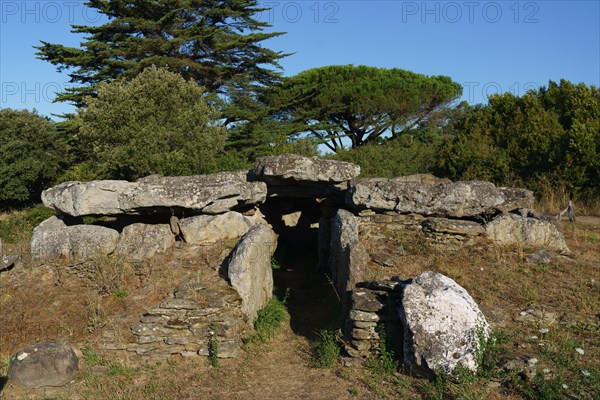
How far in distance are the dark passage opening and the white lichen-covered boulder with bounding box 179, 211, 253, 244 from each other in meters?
1.47

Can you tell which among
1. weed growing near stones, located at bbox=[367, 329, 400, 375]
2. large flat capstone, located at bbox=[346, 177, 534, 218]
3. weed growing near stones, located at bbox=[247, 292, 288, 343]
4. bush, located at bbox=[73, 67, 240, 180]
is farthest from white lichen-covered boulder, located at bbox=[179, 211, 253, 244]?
weed growing near stones, located at bbox=[367, 329, 400, 375]

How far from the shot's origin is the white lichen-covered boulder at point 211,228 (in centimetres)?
1047

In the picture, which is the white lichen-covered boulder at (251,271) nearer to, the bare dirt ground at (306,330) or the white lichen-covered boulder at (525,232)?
the bare dirt ground at (306,330)

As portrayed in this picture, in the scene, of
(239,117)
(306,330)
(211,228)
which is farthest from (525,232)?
(239,117)

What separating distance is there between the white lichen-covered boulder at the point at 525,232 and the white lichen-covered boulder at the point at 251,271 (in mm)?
4248

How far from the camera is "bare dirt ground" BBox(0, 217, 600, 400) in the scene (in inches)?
251

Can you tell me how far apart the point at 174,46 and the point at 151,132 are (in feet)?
34.4

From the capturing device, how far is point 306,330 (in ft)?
28.9

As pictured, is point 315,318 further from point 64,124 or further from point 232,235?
point 64,124

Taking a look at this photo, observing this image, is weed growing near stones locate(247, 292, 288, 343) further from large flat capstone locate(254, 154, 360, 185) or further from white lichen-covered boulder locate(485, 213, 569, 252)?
white lichen-covered boulder locate(485, 213, 569, 252)

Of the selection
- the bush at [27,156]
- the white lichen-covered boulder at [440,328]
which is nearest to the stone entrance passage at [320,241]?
the white lichen-covered boulder at [440,328]

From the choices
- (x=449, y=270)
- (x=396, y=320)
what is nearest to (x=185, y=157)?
(x=449, y=270)

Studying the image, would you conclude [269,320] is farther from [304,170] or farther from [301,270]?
[301,270]

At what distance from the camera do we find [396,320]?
707cm
